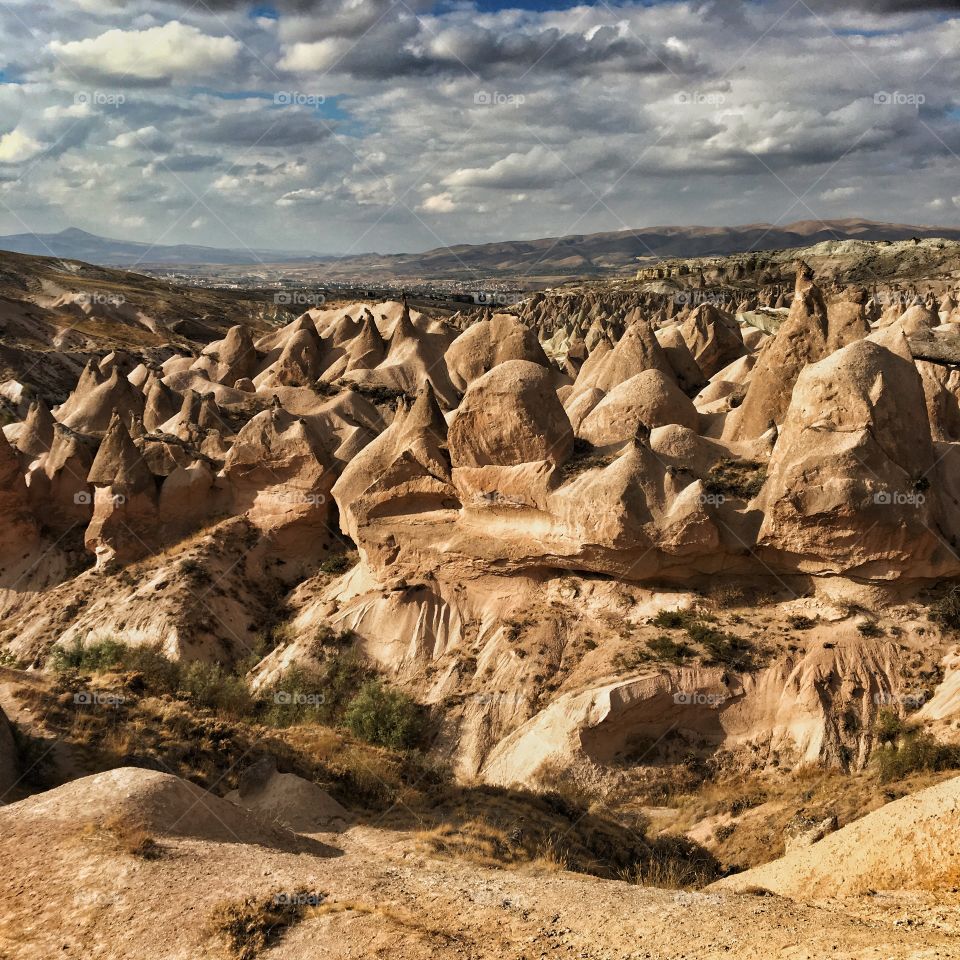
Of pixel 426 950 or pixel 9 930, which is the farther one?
pixel 9 930

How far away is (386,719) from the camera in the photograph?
19.0 m

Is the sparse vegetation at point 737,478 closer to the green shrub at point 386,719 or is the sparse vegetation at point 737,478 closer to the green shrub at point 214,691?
the green shrub at point 386,719

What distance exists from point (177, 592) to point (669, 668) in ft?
47.2

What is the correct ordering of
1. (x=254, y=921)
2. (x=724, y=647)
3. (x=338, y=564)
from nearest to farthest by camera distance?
(x=254, y=921)
(x=724, y=647)
(x=338, y=564)

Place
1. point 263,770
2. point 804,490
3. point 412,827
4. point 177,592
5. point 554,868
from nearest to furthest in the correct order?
1. point 554,868
2. point 412,827
3. point 263,770
4. point 804,490
5. point 177,592

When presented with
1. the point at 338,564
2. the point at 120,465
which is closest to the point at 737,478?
the point at 338,564

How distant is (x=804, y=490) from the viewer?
17.1 metres

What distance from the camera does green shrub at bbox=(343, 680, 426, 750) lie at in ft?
61.0

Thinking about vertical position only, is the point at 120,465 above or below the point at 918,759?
above

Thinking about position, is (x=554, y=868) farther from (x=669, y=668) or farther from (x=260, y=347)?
(x=260, y=347)

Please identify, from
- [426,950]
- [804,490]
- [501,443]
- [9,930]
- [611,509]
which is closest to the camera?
[426,950]

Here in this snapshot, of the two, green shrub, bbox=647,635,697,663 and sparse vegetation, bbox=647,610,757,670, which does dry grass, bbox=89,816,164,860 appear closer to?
green shrub, bbox=647,635,697,663

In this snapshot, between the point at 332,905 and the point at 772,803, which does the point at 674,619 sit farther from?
the point at 332,905

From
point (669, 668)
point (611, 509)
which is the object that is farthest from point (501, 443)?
point (669, 668)
